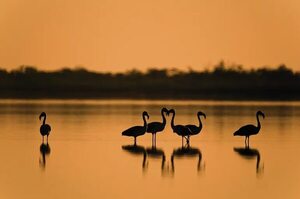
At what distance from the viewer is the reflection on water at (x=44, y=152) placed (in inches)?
784

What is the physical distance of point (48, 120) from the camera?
3622cm

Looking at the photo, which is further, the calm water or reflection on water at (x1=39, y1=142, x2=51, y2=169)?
reflection on water at (x1=39, y1=142, x2=51, y2=169)

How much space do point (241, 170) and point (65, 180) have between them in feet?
12.3

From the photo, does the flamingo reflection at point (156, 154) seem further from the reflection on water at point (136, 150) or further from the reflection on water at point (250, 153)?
the reflection on water at point (250, 153)

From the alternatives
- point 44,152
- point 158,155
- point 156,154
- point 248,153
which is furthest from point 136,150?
point 248,153

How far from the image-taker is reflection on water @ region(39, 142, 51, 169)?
19.9 m

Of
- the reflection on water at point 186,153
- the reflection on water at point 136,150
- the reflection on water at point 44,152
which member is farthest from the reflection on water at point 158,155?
the reflection on water at point 44,152

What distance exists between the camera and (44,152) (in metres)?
22.2

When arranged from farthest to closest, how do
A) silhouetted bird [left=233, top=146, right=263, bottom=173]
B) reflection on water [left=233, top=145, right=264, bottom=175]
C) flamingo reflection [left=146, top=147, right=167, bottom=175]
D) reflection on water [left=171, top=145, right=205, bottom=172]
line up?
silhouetted bird [left=233, top=146, right=263, bottom=173]
reflection on water [left=171, top=145, right=205, bottom=172]
flamingo reflection [left=146, top=147, right=167, bottom=175]
reflection on water [left=233, top=145, right=264, bottom=175]

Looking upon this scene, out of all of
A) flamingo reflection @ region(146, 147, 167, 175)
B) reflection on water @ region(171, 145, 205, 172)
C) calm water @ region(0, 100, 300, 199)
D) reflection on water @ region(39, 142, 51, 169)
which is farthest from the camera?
reflection on water @ region(171, 145, 205, 172)

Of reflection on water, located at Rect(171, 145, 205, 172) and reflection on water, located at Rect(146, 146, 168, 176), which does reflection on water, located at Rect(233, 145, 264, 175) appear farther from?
reflection on water, located at Rect(146, 146, 168, 176)

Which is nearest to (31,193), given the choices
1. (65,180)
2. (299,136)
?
(65,180)

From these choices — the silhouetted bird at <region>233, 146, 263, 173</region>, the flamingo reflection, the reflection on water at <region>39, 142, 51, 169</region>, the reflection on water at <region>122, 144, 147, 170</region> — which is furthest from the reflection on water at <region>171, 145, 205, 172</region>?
the reflection on water at <region>39, 142, 51, 169</region>

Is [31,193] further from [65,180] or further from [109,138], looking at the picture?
[109,138]
